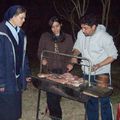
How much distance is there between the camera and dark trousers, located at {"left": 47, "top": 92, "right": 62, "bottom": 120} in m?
6.18

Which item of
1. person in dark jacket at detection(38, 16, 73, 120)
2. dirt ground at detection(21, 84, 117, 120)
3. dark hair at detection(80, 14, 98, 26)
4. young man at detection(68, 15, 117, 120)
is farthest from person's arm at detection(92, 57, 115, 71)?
dirt ground at detection(21, 84, 117, 120)

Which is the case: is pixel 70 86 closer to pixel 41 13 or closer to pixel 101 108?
pixel 101 108

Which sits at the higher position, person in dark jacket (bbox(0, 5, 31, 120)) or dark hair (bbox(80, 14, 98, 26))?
dark hair (bbox(80, 14, 98, 26))

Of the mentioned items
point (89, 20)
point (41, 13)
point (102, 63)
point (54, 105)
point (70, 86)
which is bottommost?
point (54, 105)

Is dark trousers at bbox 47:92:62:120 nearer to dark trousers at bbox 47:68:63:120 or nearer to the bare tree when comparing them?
dark trousers at bbox 47:68:63:120

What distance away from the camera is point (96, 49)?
566 centimetres

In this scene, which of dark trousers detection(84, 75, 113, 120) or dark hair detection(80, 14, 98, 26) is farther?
dark trousers detection(84, 75, 113, 120)

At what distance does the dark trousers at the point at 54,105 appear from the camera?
6.18 m

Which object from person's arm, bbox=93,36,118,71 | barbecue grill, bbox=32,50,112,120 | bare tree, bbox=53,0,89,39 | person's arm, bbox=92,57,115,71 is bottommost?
barbecue grill, bbox=32,50,112,120

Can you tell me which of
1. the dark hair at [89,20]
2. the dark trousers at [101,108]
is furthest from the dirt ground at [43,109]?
the dark hair at [89,20]

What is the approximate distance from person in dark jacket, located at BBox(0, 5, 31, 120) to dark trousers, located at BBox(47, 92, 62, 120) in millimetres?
967

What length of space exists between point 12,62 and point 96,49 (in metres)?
1.32

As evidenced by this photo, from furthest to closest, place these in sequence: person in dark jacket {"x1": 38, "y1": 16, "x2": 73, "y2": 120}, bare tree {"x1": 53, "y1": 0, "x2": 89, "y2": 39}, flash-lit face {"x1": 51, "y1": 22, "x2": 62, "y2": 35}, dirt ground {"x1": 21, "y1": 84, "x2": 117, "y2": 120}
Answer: bare tree {"x1": 53, "y1": 0, "x2": 89, "y2": 39} < dirt ground {"x1": 21, "y1": 84, "x2": 117, "y2": 120} < person in dark jacket {"x1": 38, "y1": 16, "x2": 73, "y2": 120} < flash-lit face {"x1": 51, "y1": 22, "x2": 62, "y2": 35}

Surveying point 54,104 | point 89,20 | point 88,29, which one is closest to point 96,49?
point 88,29
